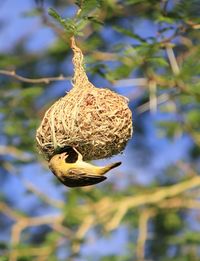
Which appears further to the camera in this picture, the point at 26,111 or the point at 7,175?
the point at 7,175

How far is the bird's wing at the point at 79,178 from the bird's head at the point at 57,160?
0.06 m

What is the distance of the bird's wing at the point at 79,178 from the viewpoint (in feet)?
8.87

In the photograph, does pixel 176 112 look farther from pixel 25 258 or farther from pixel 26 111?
pixel 25 258

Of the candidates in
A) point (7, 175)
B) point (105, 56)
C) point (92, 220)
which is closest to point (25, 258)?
point (92, 220)

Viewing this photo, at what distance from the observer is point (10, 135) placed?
215 inches

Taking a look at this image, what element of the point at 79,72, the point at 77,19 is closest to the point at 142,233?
the point at 79,72

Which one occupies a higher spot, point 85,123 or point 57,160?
point 85,123

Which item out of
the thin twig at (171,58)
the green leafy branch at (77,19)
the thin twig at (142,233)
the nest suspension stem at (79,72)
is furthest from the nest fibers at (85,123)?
the thin twig at (142,233)

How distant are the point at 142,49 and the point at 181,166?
285 centimetres

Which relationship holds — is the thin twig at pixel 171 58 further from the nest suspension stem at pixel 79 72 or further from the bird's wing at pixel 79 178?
the bird's wing at pixel 79 178

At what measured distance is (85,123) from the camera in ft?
9.38

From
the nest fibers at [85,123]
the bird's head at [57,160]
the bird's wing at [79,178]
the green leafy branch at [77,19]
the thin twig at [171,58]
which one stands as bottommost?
the bird's wing at [79,178]

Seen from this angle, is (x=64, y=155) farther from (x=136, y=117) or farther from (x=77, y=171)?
(x=136, y=117)

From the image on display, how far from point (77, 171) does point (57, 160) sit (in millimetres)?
152
